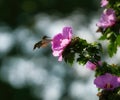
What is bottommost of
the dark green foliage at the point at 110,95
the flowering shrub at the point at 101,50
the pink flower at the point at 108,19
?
the dark green foliage at the point at 110,95

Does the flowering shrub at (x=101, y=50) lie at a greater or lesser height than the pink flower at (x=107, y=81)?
greater

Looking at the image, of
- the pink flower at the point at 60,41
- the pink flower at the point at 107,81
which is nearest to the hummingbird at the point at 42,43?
the pink flower at the point at 60,41

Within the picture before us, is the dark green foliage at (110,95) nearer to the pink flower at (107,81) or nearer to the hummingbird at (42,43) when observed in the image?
the pink flower at (107,81)

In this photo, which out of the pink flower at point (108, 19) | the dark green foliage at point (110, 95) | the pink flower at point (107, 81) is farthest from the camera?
the pink flower at point (108, 19)

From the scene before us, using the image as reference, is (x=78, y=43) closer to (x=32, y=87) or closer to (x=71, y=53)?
(x=71, y=53)

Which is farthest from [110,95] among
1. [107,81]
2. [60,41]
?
[60,41]

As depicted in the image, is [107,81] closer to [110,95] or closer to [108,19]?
[110,95]

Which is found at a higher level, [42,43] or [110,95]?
[42,43]
